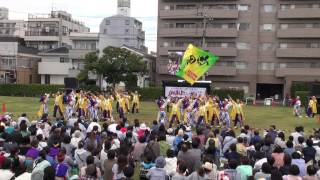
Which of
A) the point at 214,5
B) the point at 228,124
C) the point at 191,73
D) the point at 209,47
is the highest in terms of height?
the point at 214,5

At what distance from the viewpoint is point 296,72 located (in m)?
55.1

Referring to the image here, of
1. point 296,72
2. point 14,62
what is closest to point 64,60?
point 14,62

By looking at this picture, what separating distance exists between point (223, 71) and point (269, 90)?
22.2 ft

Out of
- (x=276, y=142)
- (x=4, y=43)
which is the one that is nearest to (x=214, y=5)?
(x=4, y=43)

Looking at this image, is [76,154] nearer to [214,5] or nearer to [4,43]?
[214,5]

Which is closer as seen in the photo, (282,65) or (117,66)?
(117,66)

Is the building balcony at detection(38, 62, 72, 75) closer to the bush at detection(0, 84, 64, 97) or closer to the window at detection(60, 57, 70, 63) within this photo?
the window at detection(60, 57, 70, 63)

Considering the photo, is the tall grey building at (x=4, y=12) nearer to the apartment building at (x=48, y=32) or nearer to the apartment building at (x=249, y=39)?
the apartment building at (x=48, y=32)

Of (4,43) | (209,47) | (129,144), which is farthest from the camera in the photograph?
(4,43)

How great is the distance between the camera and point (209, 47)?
58469 mm

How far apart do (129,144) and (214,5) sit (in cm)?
4809

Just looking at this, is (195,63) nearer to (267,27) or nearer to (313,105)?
(313,105)

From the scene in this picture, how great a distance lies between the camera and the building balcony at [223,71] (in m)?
57.8

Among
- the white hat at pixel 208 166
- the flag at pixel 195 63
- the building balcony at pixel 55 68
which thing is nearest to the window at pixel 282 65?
the building balcony at pixel 55 68
